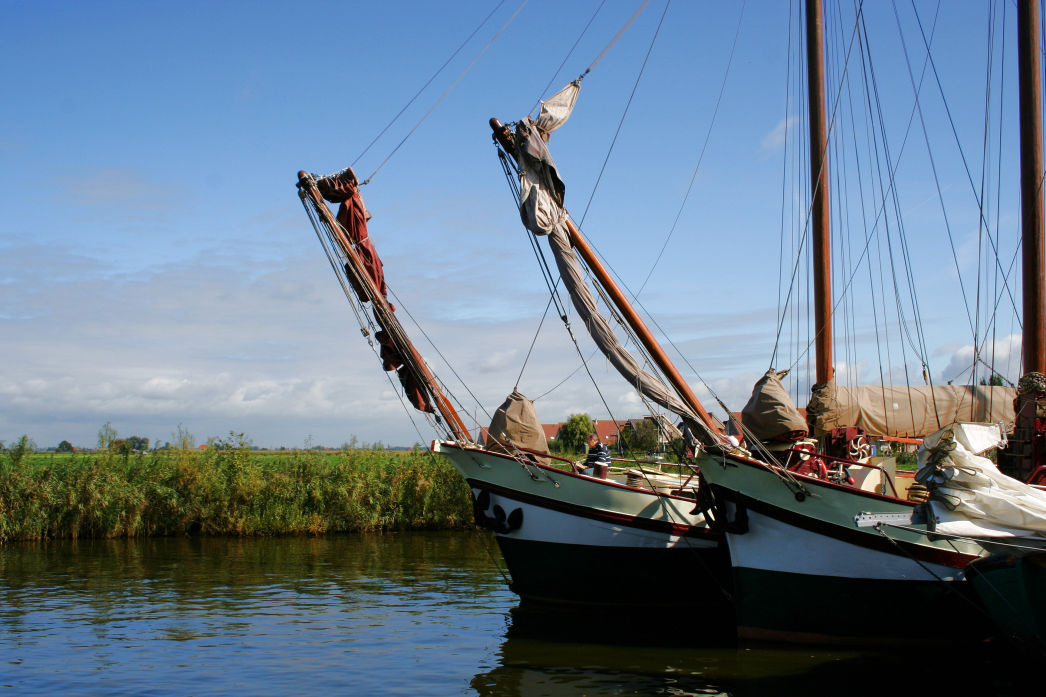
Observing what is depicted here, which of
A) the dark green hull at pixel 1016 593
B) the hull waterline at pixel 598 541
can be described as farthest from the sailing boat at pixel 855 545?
the hull waterline at pixel 598 541

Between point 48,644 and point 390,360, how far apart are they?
276 inches

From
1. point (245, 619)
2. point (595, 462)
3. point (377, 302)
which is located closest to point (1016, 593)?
point (595, 462)

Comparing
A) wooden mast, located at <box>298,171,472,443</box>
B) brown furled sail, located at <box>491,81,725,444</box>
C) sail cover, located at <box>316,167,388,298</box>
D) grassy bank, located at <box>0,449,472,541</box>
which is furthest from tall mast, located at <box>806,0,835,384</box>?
grassy bank, located at <box>0,449,472,541</box>

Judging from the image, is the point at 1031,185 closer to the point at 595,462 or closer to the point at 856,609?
the point at 856,609

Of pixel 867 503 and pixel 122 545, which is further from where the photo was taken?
pixel 122 545

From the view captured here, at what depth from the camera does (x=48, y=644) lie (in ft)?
43.8

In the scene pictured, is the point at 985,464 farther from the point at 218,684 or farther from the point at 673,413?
the point at 218,684

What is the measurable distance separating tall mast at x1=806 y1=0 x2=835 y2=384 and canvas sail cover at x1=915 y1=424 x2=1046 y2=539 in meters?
7.13

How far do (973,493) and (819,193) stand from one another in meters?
9.82

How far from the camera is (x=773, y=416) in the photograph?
13883mm

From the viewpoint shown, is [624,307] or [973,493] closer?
[973,493]

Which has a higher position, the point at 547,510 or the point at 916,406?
the point at 916,406

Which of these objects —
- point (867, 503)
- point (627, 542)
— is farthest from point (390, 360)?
point (867, 503)

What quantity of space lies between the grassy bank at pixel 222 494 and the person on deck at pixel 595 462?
1482 centimetres
